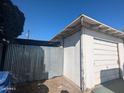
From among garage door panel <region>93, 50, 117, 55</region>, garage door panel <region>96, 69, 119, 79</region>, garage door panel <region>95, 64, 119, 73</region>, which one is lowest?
garage door panel <region>96, 69, 119, 79</region>

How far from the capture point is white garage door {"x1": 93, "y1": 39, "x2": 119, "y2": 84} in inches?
263

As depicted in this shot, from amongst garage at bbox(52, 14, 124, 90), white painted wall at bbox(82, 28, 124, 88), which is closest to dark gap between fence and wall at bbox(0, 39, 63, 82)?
garage at bbox(52, 14, 124, 90)

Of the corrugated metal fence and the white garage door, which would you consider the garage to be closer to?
the white garage door

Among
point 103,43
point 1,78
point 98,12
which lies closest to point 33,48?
point 1,78

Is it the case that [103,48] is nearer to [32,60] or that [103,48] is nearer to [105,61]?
[105,61]

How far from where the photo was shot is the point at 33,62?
719 centimetres

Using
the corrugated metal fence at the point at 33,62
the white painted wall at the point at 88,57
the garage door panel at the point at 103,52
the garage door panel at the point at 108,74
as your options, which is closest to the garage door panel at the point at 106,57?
the garage door panel at the point at 103,52

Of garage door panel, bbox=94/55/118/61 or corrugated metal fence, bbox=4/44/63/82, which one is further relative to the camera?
garage door panel, bbox=94/55/118/61

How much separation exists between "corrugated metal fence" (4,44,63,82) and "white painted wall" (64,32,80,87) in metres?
0.63

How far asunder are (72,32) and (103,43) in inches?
92.6

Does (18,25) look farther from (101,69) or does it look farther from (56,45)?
(101,69)

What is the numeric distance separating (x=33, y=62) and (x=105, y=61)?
5.05 meters

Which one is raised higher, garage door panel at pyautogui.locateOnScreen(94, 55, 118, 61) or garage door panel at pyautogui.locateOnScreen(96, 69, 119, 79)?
garage door panel at pyautogui.locateOnScreen(94, 55, 118, 61)

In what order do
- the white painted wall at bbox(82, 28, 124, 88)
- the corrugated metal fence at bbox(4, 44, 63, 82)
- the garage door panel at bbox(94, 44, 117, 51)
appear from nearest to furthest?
1. the white painted wall at bbox(82, 28, 124, 88)
2. the corrugated metal fence at bbox(4, 44, 63, 82)
3. the garage door panel at bbox(94, 44, 117, 51)
